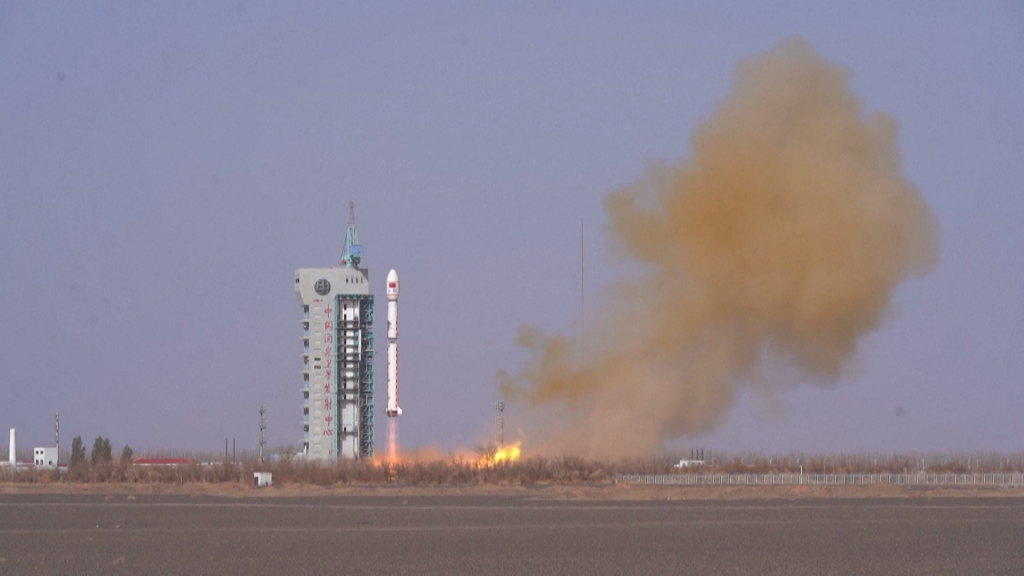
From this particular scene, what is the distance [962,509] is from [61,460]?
214 ft

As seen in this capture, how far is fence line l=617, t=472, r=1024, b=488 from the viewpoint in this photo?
62719 millimetres

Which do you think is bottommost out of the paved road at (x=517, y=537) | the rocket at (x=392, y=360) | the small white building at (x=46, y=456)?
the paved road at (x=517, y=537)

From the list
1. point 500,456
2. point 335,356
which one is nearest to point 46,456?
point 335,356

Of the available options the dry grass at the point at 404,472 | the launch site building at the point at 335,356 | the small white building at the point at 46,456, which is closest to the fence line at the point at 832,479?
the dry grass at the point at 404,472

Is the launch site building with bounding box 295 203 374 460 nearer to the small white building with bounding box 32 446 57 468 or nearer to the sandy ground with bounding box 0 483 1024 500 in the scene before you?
the sandy ground with bounding box 0 483 1024 500

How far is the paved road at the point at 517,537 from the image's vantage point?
91.9 feet

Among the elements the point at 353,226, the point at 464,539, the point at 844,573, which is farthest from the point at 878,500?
the point at 353,226

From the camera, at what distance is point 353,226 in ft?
272

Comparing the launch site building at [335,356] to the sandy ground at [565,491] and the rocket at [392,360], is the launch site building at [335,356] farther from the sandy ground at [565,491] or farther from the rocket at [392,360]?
the sandy ground at [565,491]

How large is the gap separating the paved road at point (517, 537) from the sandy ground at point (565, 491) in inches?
149

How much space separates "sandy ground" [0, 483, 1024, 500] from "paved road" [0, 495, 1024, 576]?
378cm

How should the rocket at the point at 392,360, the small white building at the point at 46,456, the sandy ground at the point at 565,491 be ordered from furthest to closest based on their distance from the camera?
the small white building at the point at 46,456 → the rocket at the point at 392,360 → the sandy ground at the point at 565,491

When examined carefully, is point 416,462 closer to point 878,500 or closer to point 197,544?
point 878,500

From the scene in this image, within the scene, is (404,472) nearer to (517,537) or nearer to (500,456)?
(500,456)
